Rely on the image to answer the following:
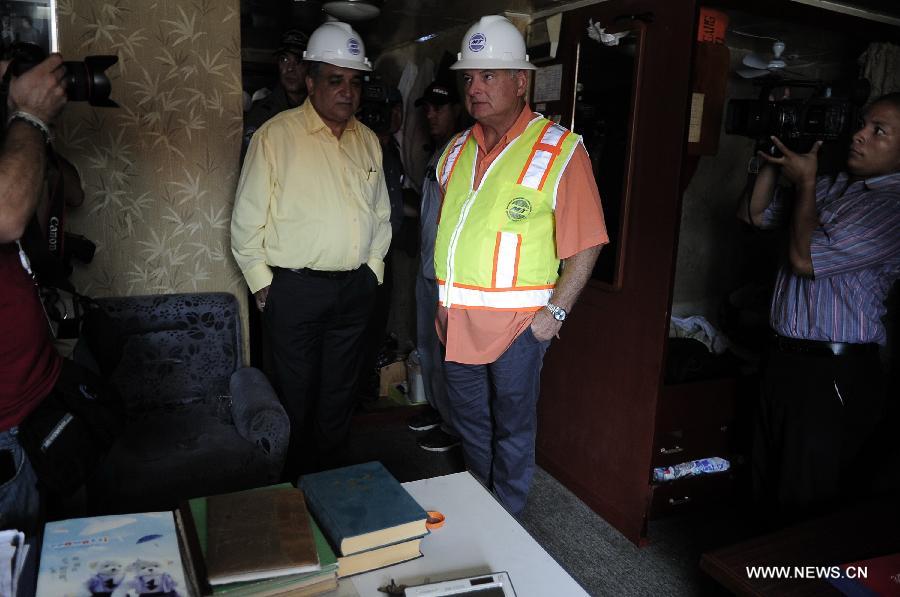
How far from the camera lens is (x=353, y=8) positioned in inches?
126

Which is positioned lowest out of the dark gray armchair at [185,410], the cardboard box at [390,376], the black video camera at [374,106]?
the cardboard box at [390,376]

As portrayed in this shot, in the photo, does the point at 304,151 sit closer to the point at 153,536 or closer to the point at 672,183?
the point at 672,183

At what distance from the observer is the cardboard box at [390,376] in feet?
11.3

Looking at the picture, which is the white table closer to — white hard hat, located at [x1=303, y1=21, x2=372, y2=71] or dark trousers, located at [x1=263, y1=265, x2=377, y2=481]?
dark trousers, located at [x1=263, y1=265, x2=377, y2=481]

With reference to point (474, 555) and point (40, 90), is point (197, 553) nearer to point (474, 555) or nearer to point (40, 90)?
point (474, 555)

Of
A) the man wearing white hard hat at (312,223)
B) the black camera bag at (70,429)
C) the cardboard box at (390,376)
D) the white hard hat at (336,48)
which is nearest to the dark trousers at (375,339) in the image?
the cardboard box at (390,376)

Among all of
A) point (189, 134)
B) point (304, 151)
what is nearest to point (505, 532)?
point (304, 151)

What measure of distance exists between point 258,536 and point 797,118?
6.15 feet

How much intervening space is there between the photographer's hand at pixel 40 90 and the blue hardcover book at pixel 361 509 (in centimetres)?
90

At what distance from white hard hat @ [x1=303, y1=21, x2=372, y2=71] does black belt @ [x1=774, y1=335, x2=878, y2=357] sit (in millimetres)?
1744

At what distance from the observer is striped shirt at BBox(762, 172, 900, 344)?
1863mm

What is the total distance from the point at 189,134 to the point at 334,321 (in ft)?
2.81

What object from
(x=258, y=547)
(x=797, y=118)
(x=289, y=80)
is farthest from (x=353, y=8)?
(x=258, y=547)

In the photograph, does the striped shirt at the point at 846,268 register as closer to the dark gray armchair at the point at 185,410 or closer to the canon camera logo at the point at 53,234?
the dark gray armchair at the point at 185,410
